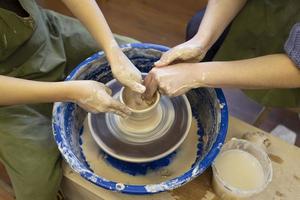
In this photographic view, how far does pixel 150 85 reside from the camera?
1165 millimetres

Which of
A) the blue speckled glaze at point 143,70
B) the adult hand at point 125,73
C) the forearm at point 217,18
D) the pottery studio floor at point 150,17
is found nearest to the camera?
the blue speckled glaze at point 143,70

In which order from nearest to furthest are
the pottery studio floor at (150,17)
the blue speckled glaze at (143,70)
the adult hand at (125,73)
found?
the blue speckled glaze at (143,70) < the adult hand at (125,73) < the pottery studio floor at (150,17)

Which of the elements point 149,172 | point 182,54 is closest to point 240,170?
point 149,172

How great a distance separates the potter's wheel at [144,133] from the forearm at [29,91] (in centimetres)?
20

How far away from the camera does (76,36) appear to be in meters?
1.44

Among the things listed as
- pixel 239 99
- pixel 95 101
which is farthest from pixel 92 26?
pixel 239 99

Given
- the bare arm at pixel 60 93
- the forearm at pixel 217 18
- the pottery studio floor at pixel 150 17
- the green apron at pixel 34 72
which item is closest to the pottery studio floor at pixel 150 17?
the pottery studio floor at pixel 150 17

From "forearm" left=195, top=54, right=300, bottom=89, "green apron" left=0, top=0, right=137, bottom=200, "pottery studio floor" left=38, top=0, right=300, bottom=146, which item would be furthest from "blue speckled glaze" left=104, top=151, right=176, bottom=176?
"pottery studio floor" left=38, top=0, right=300, bottom=146

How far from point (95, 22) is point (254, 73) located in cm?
55

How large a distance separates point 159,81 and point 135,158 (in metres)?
0.26

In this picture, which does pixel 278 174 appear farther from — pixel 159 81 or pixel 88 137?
pixel 88 137

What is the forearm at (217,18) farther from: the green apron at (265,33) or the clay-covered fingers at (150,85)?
the clay-covered fingers at (150,85)

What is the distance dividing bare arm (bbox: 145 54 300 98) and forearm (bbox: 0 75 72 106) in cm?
26

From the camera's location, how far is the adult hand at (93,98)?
113 cm
